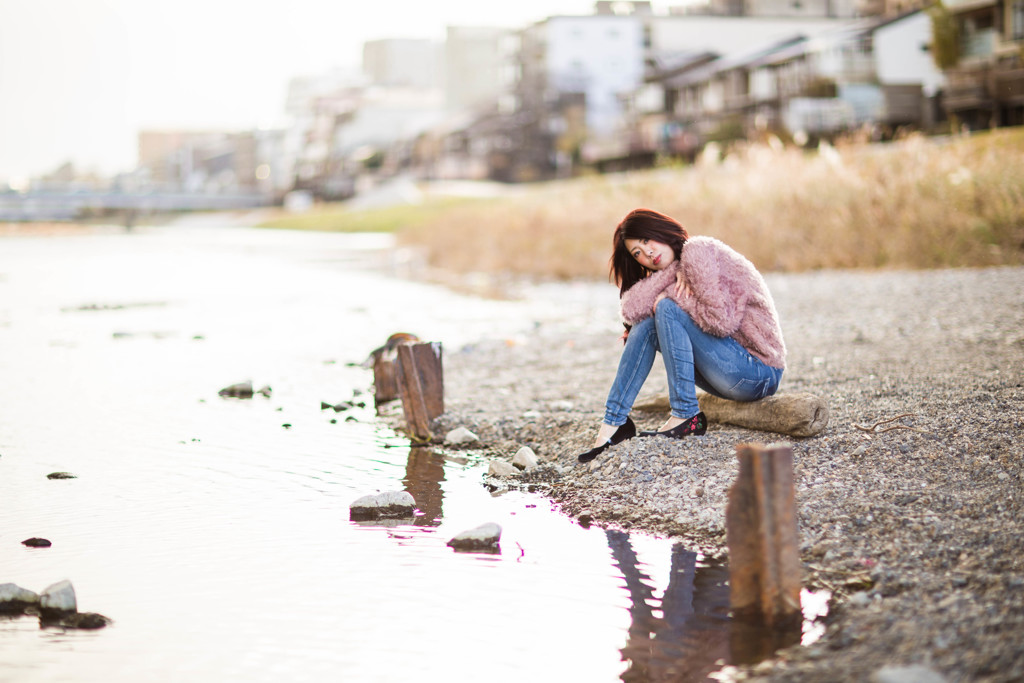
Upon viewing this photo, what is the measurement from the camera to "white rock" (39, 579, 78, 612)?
138 inches

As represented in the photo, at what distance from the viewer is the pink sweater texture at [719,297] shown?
4746mm

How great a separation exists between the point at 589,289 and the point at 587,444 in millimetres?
10580

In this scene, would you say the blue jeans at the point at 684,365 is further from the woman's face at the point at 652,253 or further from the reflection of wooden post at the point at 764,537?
the reflection of wooden post at the point at 764,537

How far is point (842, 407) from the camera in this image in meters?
5.47

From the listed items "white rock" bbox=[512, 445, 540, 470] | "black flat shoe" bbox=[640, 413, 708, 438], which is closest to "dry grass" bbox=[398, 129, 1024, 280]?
"black flat shoe" bbox=[640, 413, 708, 438]

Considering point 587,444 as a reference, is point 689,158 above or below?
above

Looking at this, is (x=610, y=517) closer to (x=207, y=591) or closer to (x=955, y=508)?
(x=955, y=508)

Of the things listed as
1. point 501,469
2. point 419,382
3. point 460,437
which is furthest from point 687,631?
point 419,382

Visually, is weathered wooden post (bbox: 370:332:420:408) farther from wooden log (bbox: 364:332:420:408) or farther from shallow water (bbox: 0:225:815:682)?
shallow water (bbox: 0:225:815:682)

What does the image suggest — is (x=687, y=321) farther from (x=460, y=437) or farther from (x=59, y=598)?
(x=59, y=598)

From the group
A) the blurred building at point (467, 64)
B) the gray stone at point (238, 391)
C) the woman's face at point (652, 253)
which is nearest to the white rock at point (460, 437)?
the woman's face at point (652, 253)

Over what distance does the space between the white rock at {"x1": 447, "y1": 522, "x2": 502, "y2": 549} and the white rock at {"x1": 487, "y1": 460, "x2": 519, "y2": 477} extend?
982mm

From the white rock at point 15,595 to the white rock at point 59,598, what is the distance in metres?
0.05

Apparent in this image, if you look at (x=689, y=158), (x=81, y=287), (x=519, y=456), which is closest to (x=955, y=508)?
(x=519, y=456)
